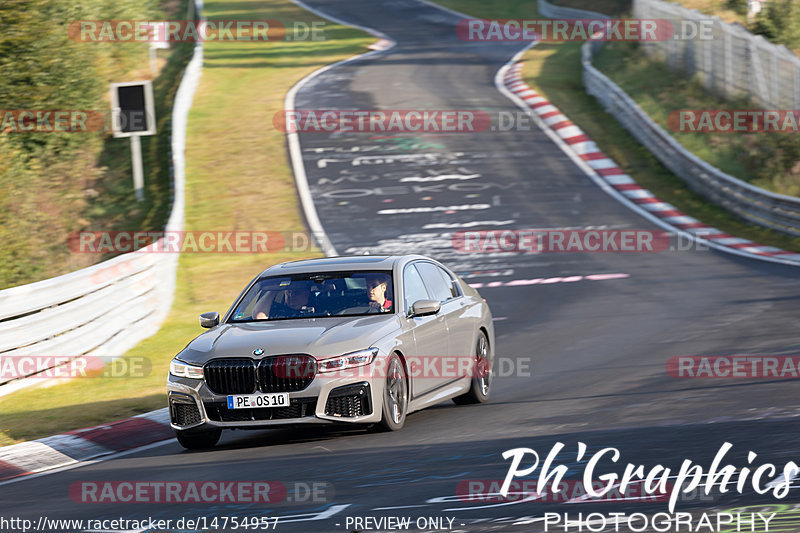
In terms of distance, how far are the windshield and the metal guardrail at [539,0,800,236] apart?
44.2ft

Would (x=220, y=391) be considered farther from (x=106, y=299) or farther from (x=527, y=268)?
(x=527, y=268)

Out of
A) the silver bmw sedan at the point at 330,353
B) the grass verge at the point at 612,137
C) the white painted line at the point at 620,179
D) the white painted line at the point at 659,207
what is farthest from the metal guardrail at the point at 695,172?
the silver bmw sedan at the point at 330,353

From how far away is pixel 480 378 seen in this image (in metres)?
12.3

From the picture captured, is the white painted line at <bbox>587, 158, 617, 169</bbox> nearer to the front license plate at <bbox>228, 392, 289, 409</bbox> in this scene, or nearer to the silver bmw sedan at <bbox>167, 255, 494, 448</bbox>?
the silver bmw sedan at <bbox>167, 255, 494, 448</bbox>

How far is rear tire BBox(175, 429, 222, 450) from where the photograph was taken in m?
10.2

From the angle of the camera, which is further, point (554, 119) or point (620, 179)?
point (554, 119)

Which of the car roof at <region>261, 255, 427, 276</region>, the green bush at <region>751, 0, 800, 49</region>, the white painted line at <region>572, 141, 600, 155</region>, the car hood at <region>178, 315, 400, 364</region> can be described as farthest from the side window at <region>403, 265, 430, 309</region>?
the green bush at <region>751, 0, 800, 49</region>

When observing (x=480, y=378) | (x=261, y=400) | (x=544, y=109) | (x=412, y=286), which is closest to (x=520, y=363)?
(x=480, y=378)

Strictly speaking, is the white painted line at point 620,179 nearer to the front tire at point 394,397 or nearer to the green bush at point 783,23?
the green bush at point 783,23

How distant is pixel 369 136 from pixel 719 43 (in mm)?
9345

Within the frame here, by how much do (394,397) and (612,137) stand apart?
22334 millimetres

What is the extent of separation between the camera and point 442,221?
82.0 ft

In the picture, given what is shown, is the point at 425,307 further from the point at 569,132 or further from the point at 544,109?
the point at 544,109

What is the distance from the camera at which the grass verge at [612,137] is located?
24.3 m
